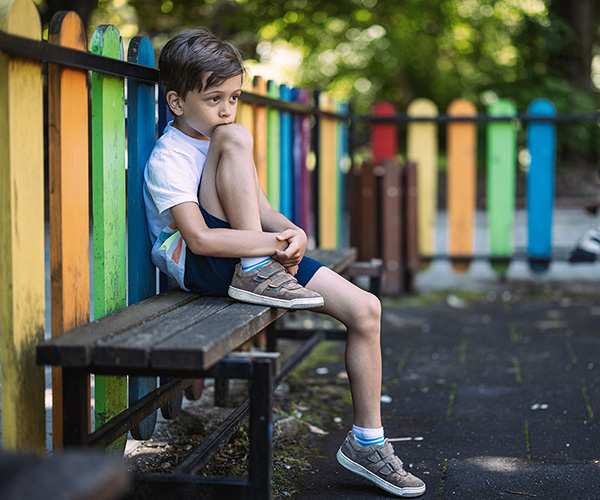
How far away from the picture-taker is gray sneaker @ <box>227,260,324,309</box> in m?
2.62

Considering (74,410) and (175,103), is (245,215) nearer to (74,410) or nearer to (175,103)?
(175,103)

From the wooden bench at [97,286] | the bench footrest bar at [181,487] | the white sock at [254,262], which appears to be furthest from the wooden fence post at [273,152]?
the bench footrest bar at [181,487]

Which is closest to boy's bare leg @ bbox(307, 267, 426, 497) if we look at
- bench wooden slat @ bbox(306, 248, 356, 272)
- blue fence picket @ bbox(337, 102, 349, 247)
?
bench wooden slat @ bbox(306, 248, 356, 272)

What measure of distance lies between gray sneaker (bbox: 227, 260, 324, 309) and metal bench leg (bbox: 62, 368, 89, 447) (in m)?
0.63

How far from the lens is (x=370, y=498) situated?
9.18 ft

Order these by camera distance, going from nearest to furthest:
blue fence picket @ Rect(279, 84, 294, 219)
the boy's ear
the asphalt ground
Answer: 1. the boy's ear
2. the asphalt ground
3. blue fence picket @ Rect(279, 84, 294, 219)

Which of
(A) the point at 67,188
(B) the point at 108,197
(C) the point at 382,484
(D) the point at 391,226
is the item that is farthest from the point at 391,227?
(A) the point at 67,188

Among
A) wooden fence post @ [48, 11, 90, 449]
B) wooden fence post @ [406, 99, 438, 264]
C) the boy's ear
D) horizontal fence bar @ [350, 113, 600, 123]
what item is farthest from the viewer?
wooden fence post @ [406, 99, 438, 264]

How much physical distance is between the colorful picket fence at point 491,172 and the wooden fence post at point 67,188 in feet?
15.3

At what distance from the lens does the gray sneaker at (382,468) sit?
2771mm

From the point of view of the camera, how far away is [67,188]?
241 centimetres

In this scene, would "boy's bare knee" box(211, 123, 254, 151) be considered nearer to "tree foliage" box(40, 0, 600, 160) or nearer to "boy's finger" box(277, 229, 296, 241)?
"boy's finger" box(277, 229, 296, 241)

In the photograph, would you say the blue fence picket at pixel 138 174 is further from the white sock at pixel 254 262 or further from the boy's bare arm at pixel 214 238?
the white sock at pixel 254 262

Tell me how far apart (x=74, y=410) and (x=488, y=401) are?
230 centimetres
